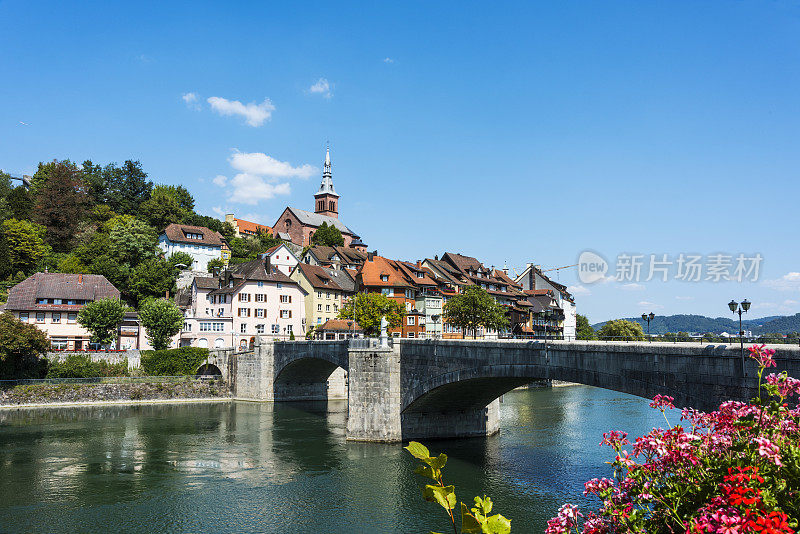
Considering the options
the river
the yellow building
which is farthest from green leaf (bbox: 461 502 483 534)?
the yellow building

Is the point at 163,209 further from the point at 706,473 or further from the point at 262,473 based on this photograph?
the point at 706,473

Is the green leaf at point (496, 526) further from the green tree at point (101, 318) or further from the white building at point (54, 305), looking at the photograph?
the white building at point (54, 305)

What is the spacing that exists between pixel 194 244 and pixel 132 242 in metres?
15.5

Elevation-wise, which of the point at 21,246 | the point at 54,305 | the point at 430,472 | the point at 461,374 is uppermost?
the point at 21,246

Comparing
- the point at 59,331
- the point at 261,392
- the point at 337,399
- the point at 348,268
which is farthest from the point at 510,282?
the point at 59,331

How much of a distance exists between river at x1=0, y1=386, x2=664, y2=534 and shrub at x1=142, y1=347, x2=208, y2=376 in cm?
1465

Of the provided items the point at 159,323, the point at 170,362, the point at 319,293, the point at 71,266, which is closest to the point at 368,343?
the point at 170,362

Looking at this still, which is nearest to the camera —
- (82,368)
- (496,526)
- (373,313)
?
(496,526)

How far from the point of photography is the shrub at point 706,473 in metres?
6.14


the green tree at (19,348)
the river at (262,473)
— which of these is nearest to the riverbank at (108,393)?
the green tree at (19,348)

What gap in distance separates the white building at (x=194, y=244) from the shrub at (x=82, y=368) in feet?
133

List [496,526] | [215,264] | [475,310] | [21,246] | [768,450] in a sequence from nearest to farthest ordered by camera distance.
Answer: [496,526] < [768,450] < [475,310] < [21,246] < [215,264]

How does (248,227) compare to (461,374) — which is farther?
(248,227)

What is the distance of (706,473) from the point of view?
6656 mm
